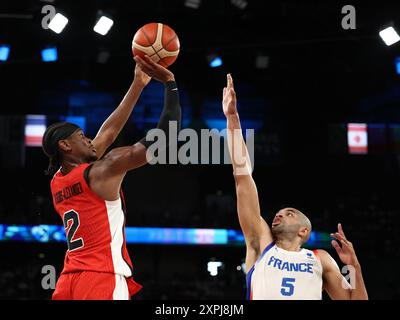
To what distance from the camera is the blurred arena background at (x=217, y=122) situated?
909cm

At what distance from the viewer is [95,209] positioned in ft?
10.6

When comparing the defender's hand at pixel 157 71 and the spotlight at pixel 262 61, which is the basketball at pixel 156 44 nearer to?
the defender's hand at pixel 157 71

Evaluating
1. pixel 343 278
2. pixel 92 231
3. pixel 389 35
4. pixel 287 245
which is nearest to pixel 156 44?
pixel 92 231

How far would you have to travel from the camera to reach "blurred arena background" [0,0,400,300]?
9.09 meters

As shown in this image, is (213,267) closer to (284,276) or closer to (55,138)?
(284,276)

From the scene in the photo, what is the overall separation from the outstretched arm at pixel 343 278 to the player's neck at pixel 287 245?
7.2 inches

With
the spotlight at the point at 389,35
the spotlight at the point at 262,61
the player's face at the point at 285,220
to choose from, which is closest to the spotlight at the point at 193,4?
the spotlight at the point at 262,61

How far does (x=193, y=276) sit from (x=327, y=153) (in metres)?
4.49

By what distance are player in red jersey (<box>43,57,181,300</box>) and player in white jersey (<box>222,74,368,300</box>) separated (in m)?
0.90

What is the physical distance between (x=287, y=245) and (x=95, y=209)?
58.5 inches

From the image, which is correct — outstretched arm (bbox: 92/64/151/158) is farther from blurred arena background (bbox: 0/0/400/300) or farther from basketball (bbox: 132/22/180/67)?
blurred arena background (bbox: 0/0/400/300)
